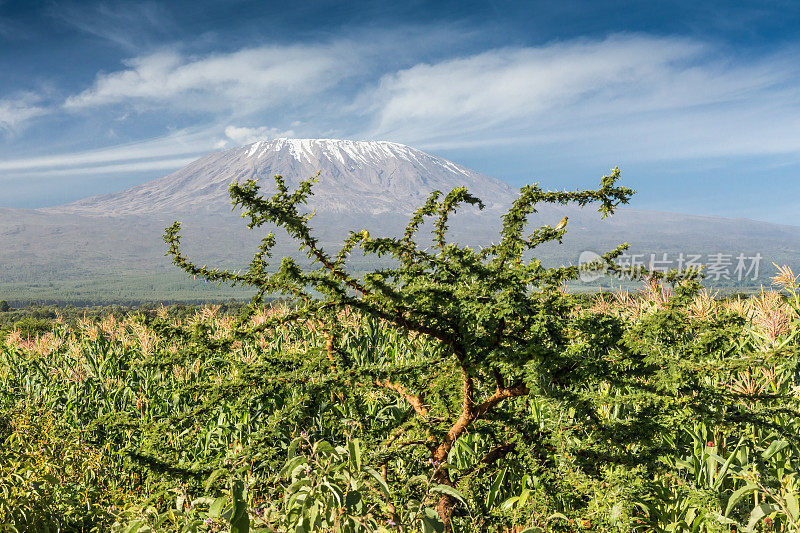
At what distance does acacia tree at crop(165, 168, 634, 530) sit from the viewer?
1992 millimetres

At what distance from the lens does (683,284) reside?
244cm

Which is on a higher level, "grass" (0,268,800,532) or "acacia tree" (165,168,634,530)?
"acacia tree" (165,168,634,530)

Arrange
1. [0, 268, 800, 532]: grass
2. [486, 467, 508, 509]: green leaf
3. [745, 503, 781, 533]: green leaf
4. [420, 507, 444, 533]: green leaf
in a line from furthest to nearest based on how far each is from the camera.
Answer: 1. [486, 467, 508, 509]: green leaf
2. [0, 268, 800, 532]: grass
3. [745, 503, 781, 533]: green leaf
4. [420, 507, 444, 533]: green leaf

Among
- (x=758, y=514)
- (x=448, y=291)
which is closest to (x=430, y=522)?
(x=448, y=291)

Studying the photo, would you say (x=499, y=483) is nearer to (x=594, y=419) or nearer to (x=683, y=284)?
(x=594, y=419)

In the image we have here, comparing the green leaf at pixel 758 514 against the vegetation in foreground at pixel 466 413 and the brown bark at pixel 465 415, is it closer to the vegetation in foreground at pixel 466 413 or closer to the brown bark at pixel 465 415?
the vegetation in foreground at pixel 466 413

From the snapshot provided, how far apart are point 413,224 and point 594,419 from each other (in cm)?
129

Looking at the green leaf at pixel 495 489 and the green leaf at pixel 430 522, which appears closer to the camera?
the green leaf at pixel 430 522

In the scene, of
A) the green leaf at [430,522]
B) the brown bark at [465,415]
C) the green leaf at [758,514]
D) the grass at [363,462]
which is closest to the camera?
the green leaf at [430,522]

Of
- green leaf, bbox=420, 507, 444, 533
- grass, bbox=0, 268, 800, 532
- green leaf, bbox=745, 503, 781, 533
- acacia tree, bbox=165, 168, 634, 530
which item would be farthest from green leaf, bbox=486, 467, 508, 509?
green leaf, bbox=745, 503, 781, 533

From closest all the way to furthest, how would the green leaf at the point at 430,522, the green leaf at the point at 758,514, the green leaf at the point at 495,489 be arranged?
the green leaf at the point at 430,522 < the green leaf at the point at 758,514 < the green leaf at the point at 495,489

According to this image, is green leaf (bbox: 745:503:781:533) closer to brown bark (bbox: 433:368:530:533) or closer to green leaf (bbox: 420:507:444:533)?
brown bark (bbox: 433:368:530:533)

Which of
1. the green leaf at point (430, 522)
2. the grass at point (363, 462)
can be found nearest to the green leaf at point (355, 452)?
the grass at point (363, 462)

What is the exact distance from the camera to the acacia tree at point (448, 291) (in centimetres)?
199
